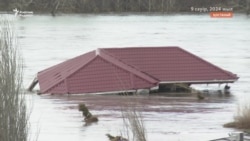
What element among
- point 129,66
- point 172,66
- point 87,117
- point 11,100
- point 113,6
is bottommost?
point 113,6

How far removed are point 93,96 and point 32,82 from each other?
4.26 meters

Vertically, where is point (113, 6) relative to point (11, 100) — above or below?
below

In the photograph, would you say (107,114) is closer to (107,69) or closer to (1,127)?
(107,69)

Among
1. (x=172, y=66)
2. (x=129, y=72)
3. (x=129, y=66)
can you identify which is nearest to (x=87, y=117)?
(x=129, y=72)

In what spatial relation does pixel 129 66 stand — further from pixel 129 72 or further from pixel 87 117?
pixel 87 117

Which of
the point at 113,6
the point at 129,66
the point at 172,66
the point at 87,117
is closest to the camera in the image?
the point at 87,117

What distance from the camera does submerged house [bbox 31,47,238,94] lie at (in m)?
24.8

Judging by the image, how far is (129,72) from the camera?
24547 mm

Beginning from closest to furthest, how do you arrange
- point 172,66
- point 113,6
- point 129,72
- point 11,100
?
1. point 11,100
2. point 129,72
3. point 172,66
4. point 113,6

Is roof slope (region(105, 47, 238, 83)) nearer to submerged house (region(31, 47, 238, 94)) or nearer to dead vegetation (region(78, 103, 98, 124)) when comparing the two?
submerged house (region(31, 47, 238, 94))

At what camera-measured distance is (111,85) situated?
25000mm

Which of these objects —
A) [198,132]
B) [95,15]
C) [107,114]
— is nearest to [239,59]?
[107,114]

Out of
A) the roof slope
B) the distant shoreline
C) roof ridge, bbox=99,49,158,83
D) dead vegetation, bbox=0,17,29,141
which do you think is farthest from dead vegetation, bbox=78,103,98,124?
the distant shoreline

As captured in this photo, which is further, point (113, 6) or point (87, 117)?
point (113, 6)
